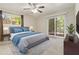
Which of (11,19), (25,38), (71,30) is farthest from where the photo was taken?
(25,38)

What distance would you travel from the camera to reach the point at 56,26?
8.41ft

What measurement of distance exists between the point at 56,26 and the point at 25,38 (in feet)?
2.76

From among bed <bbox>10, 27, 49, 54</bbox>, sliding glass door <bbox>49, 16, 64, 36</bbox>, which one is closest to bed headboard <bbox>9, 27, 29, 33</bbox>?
bed <bbox>10, 27, 49, 54</bbox>

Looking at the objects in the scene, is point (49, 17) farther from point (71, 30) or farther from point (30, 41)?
point (30, 41)

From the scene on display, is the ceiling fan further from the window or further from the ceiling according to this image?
the window

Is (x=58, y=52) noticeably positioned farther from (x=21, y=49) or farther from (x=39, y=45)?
(x=21, y=49)

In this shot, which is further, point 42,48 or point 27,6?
point 42,48

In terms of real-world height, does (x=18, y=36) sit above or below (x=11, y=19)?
below

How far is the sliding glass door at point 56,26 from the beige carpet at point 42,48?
0.56ft

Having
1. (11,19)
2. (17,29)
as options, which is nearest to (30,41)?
(17,29)

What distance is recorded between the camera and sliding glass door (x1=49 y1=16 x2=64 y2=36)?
245 cm

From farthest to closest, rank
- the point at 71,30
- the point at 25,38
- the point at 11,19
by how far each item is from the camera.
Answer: the point at 25,38, the point at 11,19, the point at 71,30

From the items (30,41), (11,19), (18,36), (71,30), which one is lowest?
(30,41)

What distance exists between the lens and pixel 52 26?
261cm
